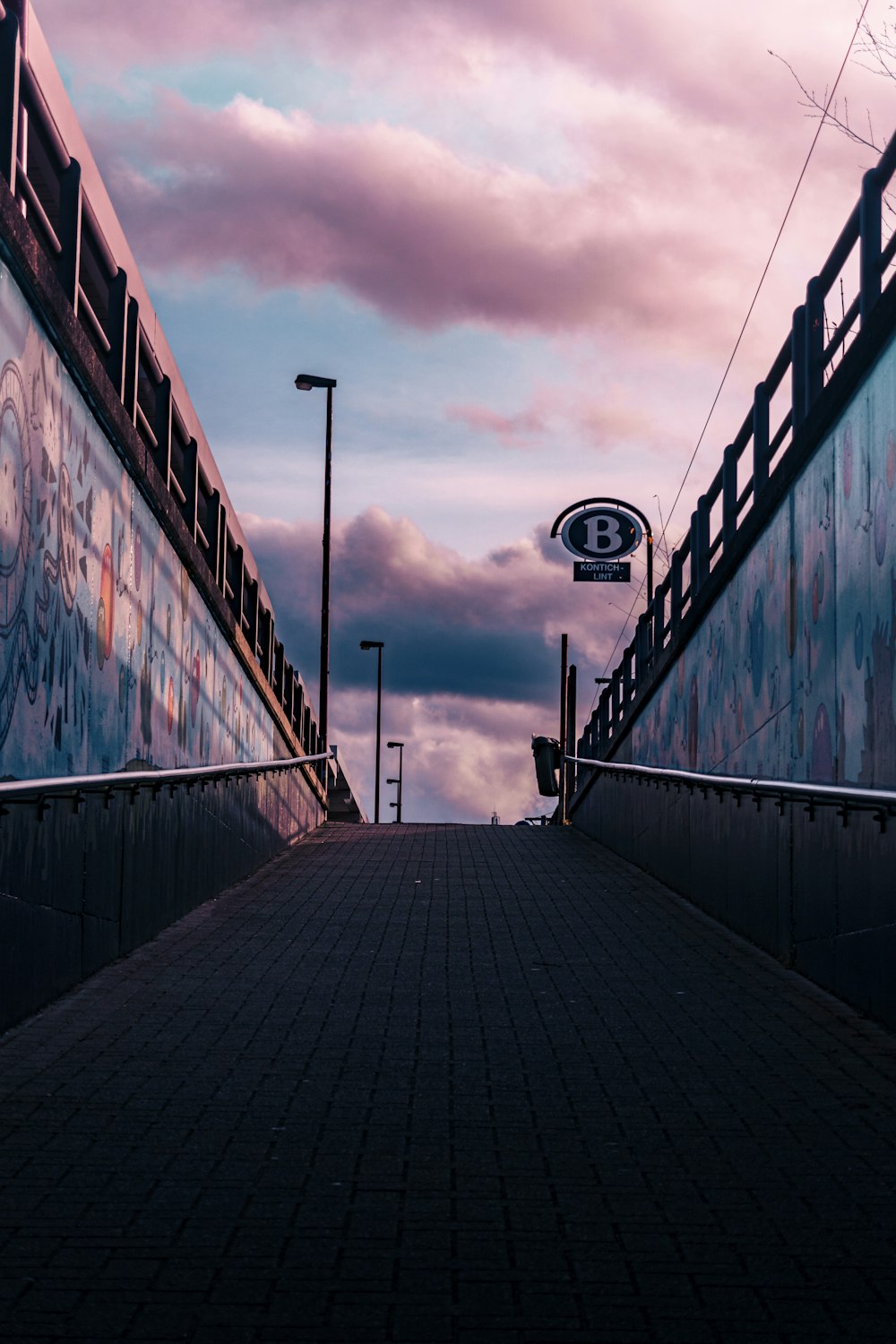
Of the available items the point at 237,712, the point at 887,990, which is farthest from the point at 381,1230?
the point at 237,712

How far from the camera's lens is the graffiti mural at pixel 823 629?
31.2 ft

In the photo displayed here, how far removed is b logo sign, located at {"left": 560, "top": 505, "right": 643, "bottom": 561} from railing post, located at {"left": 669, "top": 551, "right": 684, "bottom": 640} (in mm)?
13829

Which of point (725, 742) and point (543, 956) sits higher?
point (725, 742)

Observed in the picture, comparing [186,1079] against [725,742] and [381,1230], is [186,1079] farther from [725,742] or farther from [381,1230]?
[725,742]

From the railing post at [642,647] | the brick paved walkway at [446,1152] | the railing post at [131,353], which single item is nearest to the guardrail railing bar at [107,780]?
the brick paved walkway at [446,1152]

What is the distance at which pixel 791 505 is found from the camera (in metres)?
12.5

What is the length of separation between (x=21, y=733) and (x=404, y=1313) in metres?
5.22

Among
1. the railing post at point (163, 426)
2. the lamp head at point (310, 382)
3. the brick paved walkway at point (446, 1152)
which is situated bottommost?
the brick paved walkway at point (446, 1152)

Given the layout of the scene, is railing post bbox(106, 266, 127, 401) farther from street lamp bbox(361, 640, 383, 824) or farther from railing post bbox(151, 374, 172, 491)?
street lamp bbox(361, 640, 383, 824)

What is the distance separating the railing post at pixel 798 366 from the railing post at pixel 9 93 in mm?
6589

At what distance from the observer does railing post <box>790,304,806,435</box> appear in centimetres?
1263

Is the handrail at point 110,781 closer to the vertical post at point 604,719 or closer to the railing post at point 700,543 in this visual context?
the railing post at point 700,543

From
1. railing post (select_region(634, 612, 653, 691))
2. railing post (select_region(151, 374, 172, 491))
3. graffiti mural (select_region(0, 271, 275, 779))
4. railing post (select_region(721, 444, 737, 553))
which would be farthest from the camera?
railing post (select_region(634, 612, 653, 691))

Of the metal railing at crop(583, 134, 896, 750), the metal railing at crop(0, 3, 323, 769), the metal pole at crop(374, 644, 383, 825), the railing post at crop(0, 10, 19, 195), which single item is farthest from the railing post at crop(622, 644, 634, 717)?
the metal pole at crop(374, 644, 383, 825)
